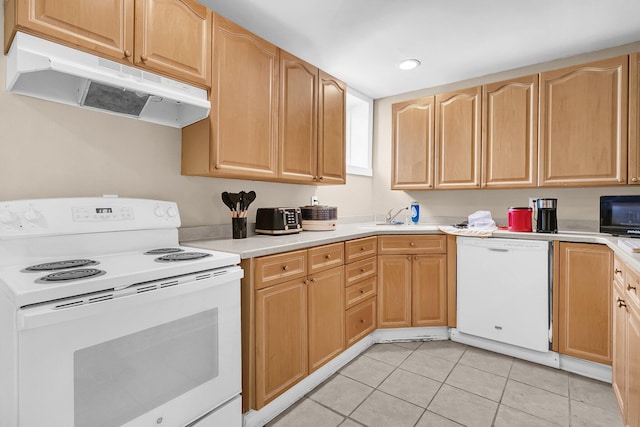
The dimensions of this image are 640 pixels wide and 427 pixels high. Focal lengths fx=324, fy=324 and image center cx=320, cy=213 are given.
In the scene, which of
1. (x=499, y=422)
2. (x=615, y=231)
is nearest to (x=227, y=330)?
(x=499, y=422)

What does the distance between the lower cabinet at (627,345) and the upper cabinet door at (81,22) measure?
246cm

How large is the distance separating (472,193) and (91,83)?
Answer: 317cm

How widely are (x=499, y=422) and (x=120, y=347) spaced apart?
1889mm

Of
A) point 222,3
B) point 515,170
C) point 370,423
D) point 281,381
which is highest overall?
point 222,3

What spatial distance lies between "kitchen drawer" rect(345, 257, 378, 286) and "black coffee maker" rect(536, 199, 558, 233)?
51.0 inches

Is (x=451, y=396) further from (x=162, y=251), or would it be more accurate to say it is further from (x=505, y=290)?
(x=162, y=251)

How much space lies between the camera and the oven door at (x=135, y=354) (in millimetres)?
950

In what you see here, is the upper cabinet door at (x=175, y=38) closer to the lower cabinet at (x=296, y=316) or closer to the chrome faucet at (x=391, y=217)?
the lower cabinet at (x=296, y=316)

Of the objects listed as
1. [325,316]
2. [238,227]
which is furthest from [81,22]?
[325,316]

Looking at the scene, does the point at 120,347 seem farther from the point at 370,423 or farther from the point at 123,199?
the point at 370,423

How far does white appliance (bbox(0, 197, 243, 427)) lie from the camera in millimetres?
956

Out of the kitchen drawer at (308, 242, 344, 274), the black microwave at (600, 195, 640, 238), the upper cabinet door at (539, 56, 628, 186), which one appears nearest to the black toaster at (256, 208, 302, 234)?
the kitchen drawer at (308, 242, 344, 274)

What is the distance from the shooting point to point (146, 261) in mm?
1397

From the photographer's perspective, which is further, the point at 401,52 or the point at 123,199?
the point at 401,52
